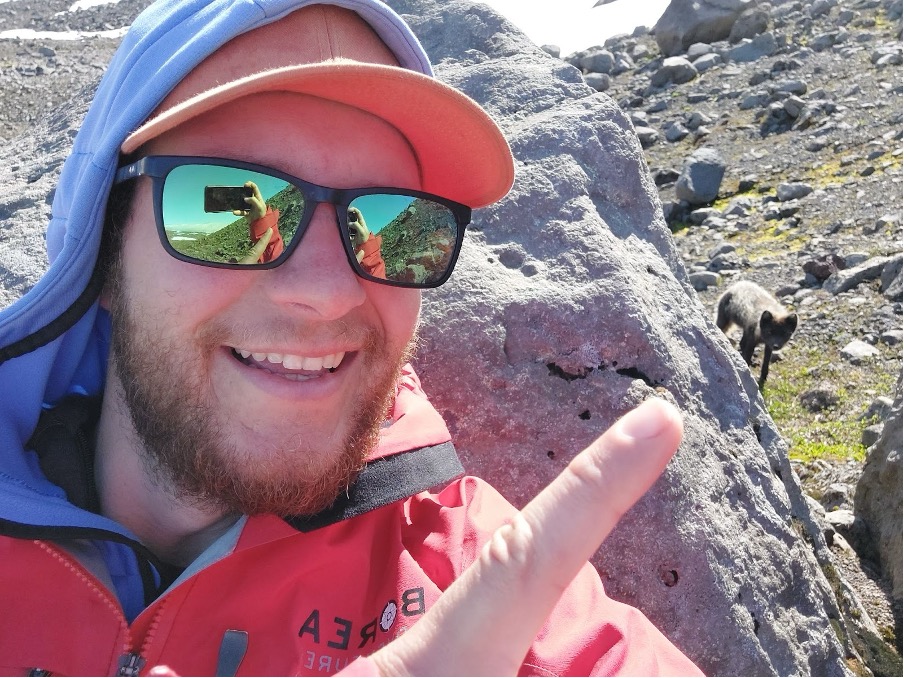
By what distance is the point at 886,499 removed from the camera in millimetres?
5012

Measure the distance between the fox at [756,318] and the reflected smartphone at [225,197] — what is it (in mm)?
7672

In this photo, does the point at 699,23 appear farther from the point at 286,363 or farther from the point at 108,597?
the point at 108,597

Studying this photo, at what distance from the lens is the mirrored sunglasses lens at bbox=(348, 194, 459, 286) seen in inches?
85.1

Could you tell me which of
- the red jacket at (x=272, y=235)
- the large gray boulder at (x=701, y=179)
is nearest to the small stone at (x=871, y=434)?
the red jacket at (x=272, y=235)

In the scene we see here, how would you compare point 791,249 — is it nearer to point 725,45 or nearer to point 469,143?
point 469,143

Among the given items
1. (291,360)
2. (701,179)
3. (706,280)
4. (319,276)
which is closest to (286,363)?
(291,360)

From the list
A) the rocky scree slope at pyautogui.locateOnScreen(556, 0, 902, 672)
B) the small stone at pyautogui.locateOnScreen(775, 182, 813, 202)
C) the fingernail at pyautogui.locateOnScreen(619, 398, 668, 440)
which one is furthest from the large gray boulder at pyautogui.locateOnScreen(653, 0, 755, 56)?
the fingernail at pyautogui.locateOnScreen(619, 398, 668, 440)

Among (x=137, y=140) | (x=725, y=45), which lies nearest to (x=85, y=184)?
(x=137, y=140)

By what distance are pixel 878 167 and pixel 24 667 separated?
525 inches

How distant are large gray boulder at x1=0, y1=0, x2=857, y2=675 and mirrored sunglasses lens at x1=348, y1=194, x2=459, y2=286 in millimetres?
1026

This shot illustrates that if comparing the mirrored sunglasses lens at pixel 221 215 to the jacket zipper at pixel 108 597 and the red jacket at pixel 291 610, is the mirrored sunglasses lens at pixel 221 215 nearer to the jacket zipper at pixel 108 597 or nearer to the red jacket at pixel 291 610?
the red jacket at pixel 291 610

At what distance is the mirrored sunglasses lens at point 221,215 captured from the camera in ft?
6.69

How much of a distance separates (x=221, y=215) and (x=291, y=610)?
108cm

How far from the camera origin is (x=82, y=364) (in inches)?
106
